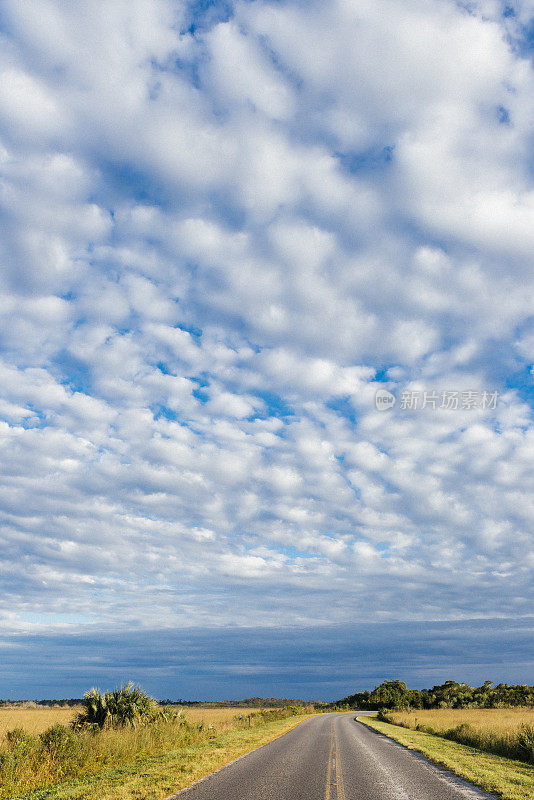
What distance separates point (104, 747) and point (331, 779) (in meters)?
8.79

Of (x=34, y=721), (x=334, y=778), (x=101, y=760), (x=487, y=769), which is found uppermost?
(x=334, y=778)

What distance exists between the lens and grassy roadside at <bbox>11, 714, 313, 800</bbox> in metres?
12.5

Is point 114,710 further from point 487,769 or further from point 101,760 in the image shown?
point 487,769

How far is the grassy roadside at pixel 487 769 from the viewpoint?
13884mm

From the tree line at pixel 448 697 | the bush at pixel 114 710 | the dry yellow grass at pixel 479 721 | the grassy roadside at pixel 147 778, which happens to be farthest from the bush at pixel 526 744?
the tree line at pixel 448 697

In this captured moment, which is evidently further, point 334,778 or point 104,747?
point 104,747

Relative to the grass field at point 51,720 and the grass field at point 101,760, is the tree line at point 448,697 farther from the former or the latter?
the grass field at point 101,760

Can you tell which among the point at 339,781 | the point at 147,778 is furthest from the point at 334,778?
the point at 147,778

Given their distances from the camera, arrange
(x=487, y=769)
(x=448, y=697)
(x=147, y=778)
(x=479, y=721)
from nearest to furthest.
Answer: (x=147, y=778) → (x=487, y=769) → (x=479, y=721) → (x=448, y=697)

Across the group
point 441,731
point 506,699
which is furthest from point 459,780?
point 506,699

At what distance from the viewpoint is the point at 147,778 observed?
1472 centimetres

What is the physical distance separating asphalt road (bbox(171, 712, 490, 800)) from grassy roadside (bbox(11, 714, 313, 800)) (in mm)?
573

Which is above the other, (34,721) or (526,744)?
(526,744)

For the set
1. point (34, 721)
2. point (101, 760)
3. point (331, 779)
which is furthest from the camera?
point (34, 721)
